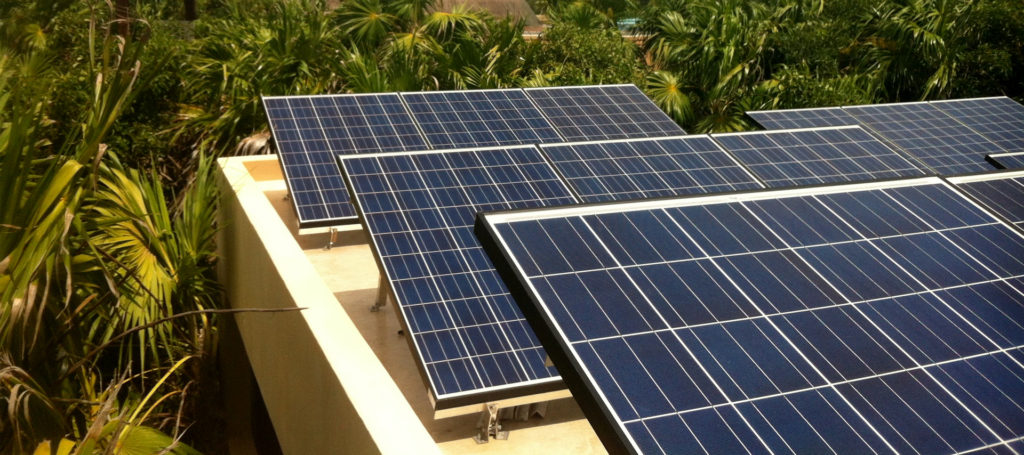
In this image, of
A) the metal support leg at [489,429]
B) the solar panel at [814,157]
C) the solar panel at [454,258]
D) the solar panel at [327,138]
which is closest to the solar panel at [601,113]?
the solar panel at [814,157]

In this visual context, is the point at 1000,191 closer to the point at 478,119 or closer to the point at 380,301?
the point at 380,301

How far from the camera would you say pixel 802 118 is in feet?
50.5

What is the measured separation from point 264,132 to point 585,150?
343 inches

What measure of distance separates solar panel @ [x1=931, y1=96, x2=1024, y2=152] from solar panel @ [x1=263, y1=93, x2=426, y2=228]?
31.7ft

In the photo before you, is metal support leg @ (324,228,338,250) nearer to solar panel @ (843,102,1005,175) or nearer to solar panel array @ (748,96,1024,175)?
solar panel array @ (748,96,1024,175)

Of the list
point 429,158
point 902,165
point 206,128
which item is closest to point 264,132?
point 206,128

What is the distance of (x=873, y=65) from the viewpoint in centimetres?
2234

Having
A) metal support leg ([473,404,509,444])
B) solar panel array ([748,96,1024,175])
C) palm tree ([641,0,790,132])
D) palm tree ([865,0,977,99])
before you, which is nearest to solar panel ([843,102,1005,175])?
solar panel array ([748,96,1024,175])

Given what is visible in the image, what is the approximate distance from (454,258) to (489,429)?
1653 millimetres

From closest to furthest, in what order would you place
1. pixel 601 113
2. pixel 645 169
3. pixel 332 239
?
pixel 645 169
pixel 332 239
pixel 601 113

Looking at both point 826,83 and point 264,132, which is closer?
point 264,132

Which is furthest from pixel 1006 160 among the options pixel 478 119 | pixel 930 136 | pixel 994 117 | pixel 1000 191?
pixel 478 119

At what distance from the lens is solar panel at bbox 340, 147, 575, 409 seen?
689 cm

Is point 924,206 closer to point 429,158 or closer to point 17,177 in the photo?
point 429,158
